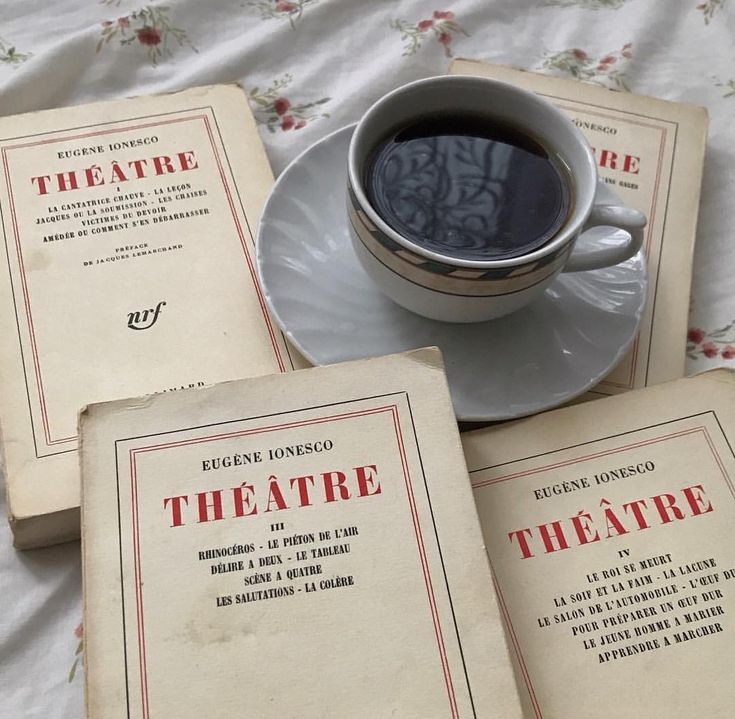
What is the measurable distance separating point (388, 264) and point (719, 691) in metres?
0.30

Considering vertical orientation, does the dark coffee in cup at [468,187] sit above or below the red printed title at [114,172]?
below

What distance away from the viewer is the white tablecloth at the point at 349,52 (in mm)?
683

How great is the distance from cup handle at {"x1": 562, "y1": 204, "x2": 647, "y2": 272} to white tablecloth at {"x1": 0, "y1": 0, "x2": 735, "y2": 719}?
0.42 ft

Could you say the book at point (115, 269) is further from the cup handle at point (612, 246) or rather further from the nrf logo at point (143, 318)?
the cup handle at point (612, 246)

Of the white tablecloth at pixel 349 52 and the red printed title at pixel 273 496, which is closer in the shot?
the red printed title at pixel 273 496

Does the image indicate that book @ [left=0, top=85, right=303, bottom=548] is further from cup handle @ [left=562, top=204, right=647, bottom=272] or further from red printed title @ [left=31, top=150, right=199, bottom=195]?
cup handle @ [left=562, top=204, right=647, bottom=272]

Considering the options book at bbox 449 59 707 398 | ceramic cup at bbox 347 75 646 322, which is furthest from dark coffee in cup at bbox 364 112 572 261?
book at bbox 449 59 707 398

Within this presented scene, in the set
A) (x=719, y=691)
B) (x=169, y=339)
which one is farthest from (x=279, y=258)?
(x=719, y=691)

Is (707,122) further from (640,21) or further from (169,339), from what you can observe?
(169,339)

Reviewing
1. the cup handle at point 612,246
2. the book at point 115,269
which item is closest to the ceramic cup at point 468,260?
the cup handle at point 612,246

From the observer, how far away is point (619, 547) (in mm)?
477

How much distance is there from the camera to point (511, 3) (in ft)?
2.51

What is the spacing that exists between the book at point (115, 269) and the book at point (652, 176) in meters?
0.23

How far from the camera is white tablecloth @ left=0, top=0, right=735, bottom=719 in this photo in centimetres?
68
